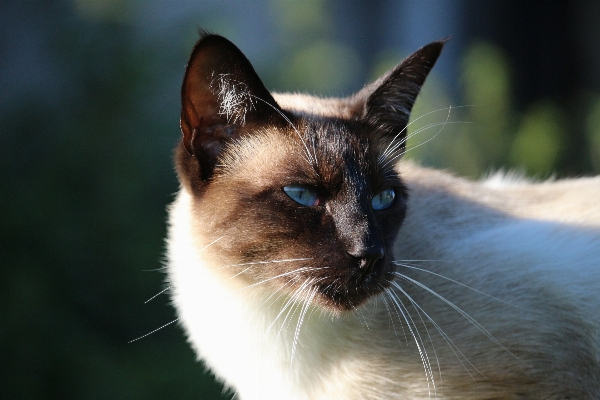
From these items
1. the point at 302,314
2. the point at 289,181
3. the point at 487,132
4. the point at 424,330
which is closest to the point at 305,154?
the point at 289,181

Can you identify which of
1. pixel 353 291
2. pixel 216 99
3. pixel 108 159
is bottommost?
pixel 108 159

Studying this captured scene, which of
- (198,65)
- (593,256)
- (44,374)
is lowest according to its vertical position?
(44,374)

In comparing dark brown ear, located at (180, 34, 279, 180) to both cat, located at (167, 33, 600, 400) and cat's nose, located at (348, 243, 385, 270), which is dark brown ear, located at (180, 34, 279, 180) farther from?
cat's nose, located at (348, 243, 385, 270)

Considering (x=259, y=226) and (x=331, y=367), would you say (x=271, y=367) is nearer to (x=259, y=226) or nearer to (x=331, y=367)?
(x=331, y=367)

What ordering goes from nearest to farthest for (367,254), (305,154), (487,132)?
(367,254)
(305,154)
(487,132)

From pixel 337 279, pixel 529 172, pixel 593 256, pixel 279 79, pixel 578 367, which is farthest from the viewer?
pixel 529 172

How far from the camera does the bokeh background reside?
2.07 meters

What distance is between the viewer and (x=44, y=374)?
6.63ft

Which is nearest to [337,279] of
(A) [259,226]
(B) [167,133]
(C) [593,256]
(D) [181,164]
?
(A) [259,226]

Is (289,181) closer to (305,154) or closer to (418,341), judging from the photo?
(305,154)

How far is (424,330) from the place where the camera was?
125 centimetres

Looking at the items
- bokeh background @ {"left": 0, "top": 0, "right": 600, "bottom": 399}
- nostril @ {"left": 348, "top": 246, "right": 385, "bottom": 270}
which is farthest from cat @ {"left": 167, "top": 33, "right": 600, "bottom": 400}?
bokeh background @ {"left": 0, "top": 0, "right": 600, "bottom": 399}

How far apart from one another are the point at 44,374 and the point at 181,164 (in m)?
1.10

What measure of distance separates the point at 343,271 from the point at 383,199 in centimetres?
20
